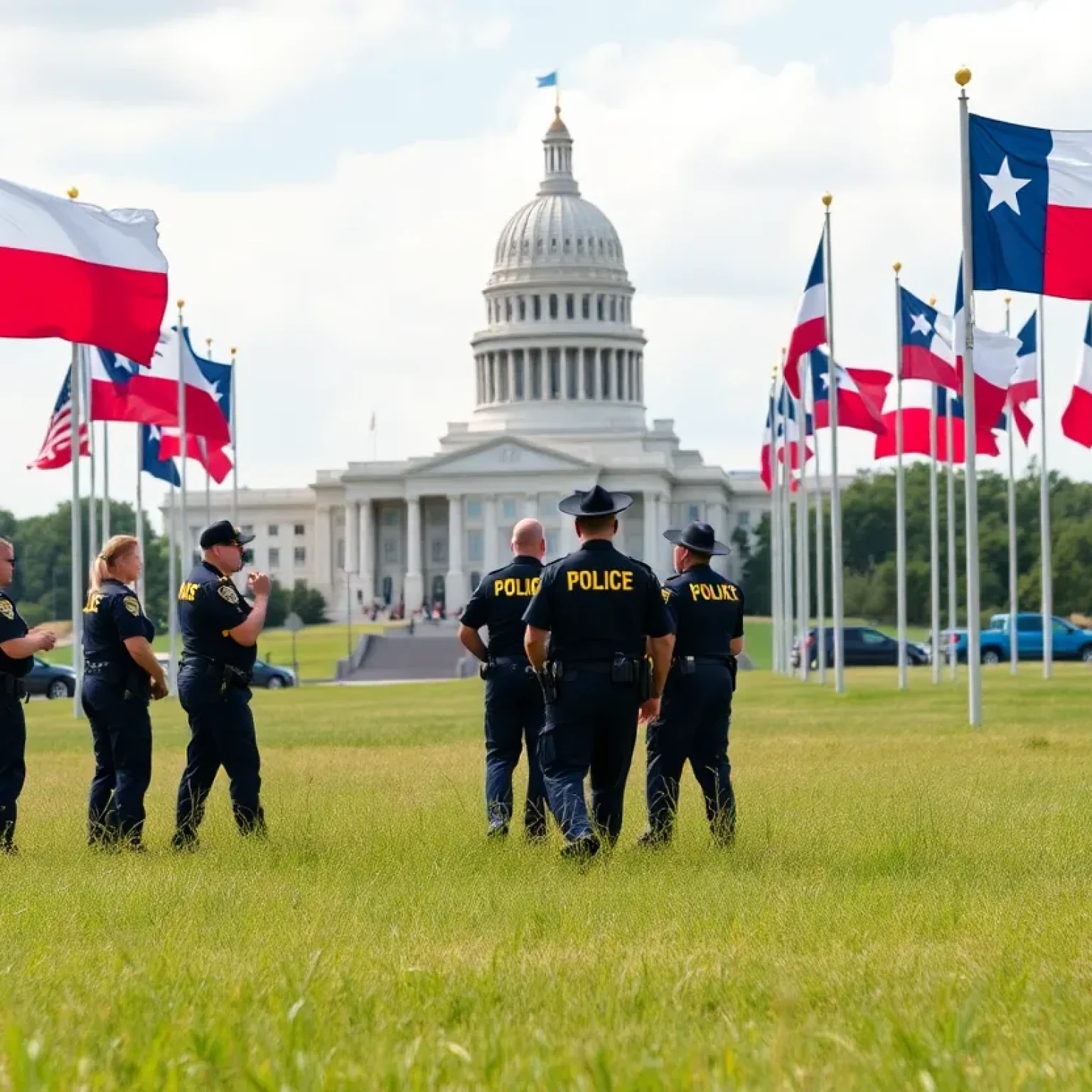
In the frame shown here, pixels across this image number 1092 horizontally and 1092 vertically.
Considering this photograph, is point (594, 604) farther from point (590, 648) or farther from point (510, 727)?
point (510, 727)

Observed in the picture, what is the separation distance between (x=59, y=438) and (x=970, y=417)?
16572 mm

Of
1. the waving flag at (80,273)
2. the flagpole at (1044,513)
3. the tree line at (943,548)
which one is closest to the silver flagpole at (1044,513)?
the flagpole at (1044,513)

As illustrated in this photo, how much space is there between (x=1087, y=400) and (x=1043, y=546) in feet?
23.3

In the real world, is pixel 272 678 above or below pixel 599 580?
below

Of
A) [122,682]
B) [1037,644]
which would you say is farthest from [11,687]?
[1037,644]

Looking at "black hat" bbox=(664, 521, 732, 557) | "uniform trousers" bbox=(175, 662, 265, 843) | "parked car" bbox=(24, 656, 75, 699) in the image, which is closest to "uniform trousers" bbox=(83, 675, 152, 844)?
"uniform trousers" bbox=(175, 662, 265, 843)

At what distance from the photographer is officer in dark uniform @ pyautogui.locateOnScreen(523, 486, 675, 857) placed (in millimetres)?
10484

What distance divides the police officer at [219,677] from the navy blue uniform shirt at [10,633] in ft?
2.60

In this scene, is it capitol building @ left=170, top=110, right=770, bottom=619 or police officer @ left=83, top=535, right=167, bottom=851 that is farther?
capitol building @ left=170, top=110, right=770, bottom=619

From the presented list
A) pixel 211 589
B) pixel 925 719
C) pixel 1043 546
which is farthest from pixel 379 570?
pixel 211 589

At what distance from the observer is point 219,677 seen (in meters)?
11.6

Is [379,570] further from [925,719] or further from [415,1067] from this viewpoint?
[415,1067]

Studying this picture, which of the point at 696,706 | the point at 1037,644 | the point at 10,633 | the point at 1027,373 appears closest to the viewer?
the point at 10,633

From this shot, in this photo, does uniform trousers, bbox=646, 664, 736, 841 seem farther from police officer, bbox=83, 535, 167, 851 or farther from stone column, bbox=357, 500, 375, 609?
stone column, bbox=357, 500, 375, 609
